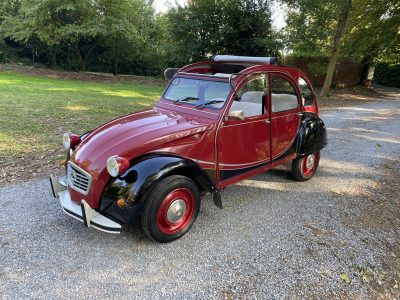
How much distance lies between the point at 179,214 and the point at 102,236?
93cm

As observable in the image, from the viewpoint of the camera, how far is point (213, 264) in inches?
127

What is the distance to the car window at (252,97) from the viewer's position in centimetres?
409

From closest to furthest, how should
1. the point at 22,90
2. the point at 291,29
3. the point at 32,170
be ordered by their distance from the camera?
1. the point at 32,170
2. the point at 22,90
3. the point at 291,29

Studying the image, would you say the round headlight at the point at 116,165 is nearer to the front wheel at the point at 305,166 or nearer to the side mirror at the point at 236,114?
the side mirror at the point at 236,114

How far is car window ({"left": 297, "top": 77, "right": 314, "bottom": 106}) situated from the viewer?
17.0 feet

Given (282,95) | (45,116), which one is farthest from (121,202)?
(45,116)

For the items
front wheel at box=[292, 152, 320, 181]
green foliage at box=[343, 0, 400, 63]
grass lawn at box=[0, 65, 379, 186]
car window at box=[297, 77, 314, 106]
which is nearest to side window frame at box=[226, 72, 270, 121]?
car window at box=[297, 77, 314, 106]

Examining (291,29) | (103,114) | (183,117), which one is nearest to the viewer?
(183,117)

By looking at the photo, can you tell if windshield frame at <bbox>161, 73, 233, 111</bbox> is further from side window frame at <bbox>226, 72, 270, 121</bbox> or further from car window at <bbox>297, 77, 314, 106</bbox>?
car window at <bbox>297, 77, 314, 106</bbox>

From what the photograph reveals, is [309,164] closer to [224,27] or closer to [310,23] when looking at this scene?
[310,23]

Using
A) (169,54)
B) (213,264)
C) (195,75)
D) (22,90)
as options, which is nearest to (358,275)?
(213,264)

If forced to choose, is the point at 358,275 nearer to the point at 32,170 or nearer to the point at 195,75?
the point at 195,75

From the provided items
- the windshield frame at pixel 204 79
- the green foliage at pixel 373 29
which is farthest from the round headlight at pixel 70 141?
the green foliage at pixel 373 29

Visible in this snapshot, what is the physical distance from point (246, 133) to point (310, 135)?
5.15 ft
